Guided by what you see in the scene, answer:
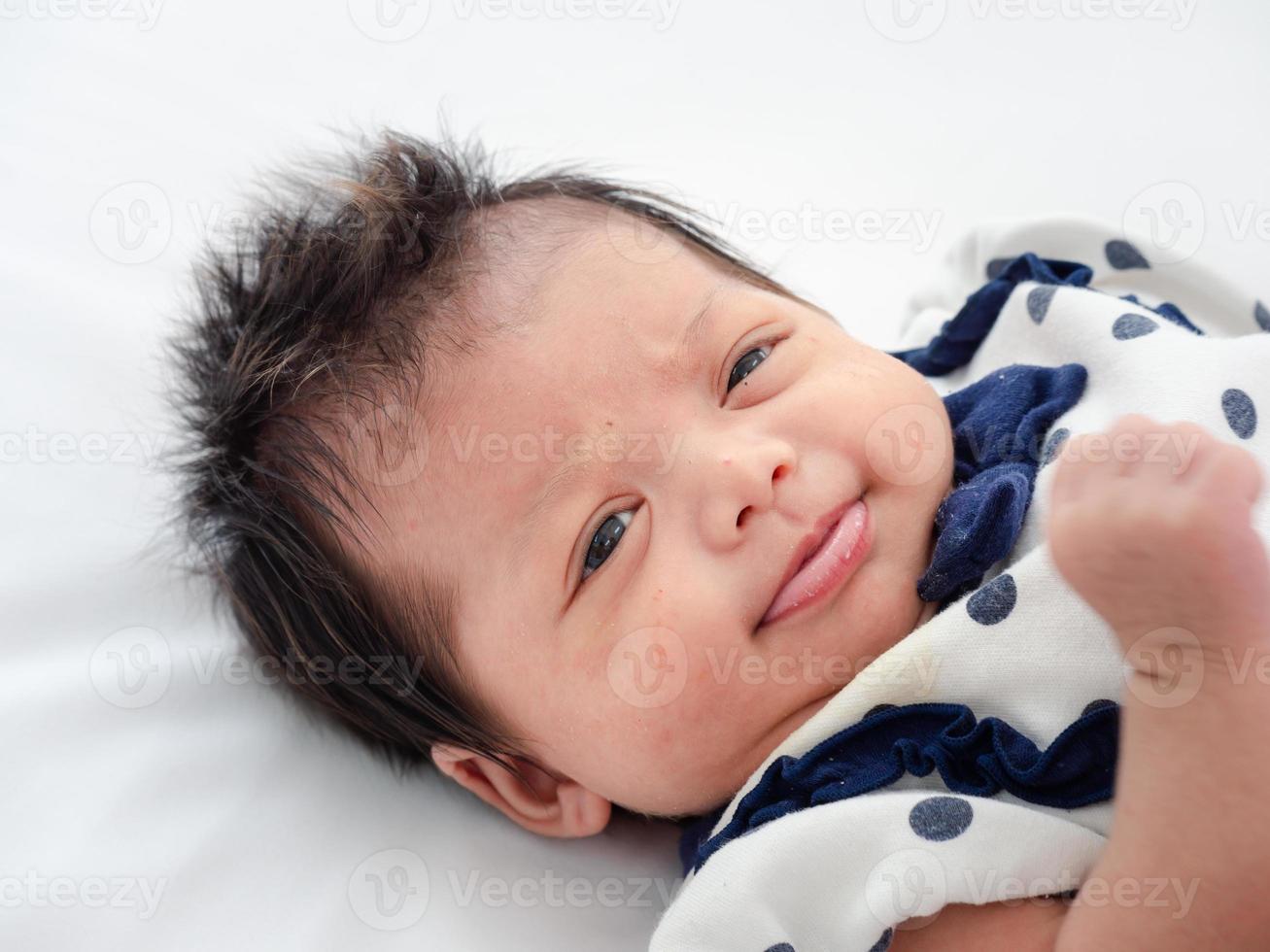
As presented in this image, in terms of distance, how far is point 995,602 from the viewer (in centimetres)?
111

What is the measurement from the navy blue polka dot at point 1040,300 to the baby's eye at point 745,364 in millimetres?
385

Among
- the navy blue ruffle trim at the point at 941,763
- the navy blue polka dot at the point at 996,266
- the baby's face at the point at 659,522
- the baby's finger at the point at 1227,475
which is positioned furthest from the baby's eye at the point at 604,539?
the navy blue polka dot at the point at 996,266

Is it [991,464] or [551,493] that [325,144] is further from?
[991,464]

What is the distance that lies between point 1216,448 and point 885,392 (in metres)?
0.45

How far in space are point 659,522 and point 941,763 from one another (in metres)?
0.35

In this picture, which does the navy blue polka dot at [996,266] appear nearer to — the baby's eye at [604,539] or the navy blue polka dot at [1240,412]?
the navy blue polka dot at [1240,412]

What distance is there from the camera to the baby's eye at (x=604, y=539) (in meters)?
1.20

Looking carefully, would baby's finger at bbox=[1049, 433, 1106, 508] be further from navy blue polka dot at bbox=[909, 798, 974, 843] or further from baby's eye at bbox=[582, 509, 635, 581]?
baby's eye at bbox=[582, 509, 635, 581]

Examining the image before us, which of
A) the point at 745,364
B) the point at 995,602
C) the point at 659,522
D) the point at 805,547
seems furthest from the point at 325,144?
the point at 995,602

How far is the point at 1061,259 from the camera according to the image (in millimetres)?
1650

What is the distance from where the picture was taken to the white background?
131 cm

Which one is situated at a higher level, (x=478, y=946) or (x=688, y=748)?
(x=688, y=748)

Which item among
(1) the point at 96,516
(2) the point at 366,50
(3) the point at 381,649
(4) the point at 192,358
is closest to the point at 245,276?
(4) the point at 192,358

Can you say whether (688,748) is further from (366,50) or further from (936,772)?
(366,50)
